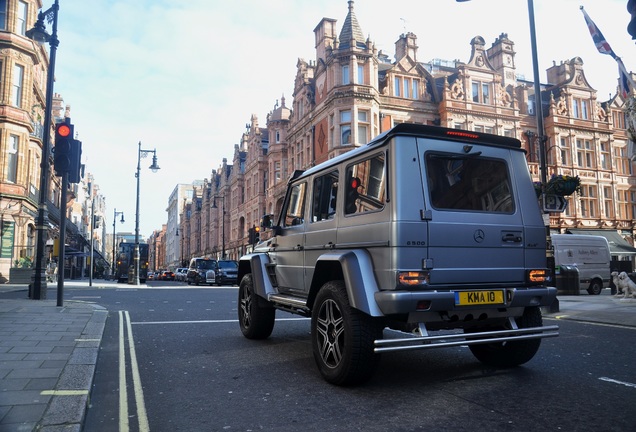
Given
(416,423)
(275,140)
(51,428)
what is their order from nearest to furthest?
(51,428) < (416,423) < (275,140)

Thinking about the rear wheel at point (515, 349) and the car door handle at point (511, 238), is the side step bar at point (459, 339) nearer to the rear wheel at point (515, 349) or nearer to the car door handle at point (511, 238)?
the rear wheel at point (515, 349)

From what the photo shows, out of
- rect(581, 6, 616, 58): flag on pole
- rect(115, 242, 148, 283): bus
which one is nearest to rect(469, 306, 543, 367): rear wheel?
rect(581, 6, 616, 58): flag on pole

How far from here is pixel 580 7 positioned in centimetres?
1324

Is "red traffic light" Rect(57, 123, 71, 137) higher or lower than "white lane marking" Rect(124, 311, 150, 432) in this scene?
higher

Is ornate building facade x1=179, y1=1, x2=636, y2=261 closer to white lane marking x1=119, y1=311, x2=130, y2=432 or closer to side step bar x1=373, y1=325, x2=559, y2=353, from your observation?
white lane marking x1=119, y1=311, x2=130, y2=432

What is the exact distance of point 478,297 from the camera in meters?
4.51

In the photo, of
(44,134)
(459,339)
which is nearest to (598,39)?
(459,339)

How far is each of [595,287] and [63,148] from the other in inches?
827

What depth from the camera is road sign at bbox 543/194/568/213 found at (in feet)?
37.5

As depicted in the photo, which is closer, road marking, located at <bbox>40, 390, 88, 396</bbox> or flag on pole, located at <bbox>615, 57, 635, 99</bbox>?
road marking, located at <bbox>40, 390, 88, 396</bbox>

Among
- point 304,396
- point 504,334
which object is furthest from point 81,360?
point 504,334

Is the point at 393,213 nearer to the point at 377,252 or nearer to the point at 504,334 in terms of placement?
the point at 377,252

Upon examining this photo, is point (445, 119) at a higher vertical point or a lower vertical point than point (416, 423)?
higher

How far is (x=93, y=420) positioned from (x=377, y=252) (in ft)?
8.76
